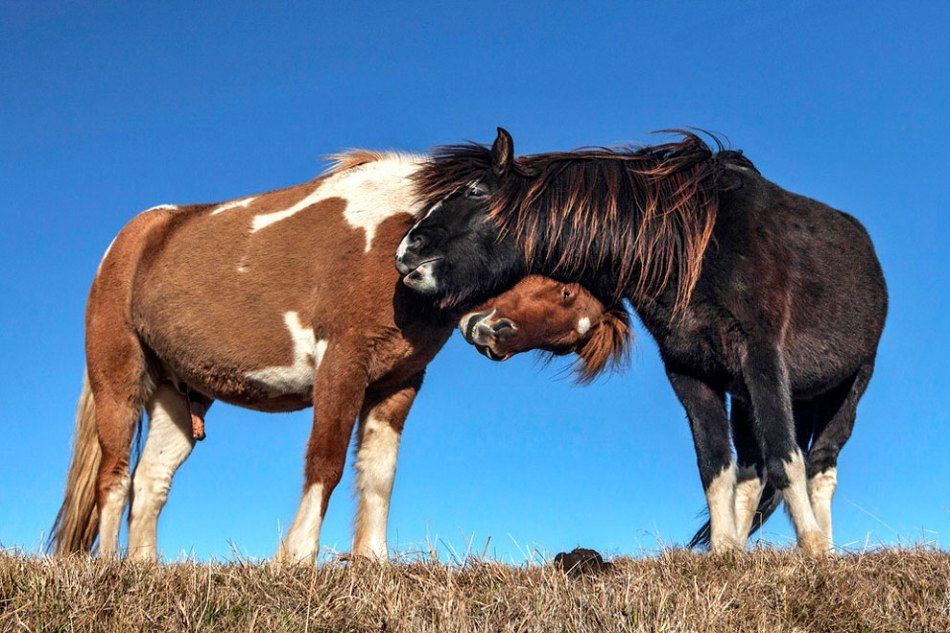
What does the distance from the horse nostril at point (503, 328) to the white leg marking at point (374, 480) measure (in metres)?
0.89

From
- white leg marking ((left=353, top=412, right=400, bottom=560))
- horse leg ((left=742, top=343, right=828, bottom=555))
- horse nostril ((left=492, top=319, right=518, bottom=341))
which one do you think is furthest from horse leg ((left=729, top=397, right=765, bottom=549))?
white leg marking ((left=353, top=412, right=400, bottom=560))

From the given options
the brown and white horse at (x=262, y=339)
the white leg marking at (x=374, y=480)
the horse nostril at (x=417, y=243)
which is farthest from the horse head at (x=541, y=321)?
the white leg marking at (x=374, y=480)

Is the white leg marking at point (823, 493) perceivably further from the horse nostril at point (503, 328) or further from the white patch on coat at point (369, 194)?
the white patch on coat at point (369, 194)

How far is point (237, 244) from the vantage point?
6141 mm

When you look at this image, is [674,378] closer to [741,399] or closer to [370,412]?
[741,399]

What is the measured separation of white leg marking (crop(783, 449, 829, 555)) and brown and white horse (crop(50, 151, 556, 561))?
2.01 m

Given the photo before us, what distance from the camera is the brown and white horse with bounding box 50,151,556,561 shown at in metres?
5.35

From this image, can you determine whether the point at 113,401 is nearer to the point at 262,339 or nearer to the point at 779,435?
the point at 262,339

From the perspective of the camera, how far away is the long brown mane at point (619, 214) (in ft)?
16.6

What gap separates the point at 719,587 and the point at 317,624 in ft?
5.02

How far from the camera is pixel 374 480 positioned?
5.59 metres

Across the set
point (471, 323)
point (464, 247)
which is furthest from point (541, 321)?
point (464, 247)

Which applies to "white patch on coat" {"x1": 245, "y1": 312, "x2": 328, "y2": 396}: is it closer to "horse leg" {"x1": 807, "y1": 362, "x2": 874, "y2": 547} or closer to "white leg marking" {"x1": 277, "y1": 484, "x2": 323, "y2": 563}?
"white leg marking" {"x1": 277, "y1": 484, "x2": 323, "y2": 563}

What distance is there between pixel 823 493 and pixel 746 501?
40cm
